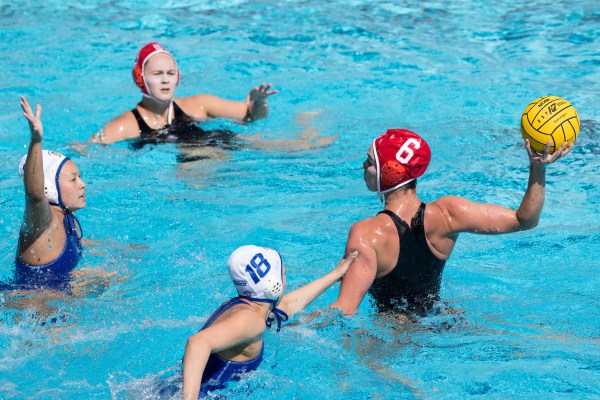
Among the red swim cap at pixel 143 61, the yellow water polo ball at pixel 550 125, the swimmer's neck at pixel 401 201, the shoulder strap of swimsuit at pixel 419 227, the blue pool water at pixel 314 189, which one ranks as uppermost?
the yellow water polo ball at pixel 550 125

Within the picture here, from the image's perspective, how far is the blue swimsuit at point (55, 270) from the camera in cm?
593

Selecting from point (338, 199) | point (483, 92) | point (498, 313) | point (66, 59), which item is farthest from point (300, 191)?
point (66, 59)

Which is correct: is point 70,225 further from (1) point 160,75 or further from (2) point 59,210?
(1) point 160,75

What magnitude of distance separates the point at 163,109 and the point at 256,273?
16.1ft

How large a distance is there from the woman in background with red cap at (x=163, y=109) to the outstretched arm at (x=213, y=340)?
473 centimetres

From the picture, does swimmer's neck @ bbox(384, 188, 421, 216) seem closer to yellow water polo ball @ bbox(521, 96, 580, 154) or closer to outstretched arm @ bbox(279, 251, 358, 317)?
outstretched arm @ bbox(279, 251, 358, 317)

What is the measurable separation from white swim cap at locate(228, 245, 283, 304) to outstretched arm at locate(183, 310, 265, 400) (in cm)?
14

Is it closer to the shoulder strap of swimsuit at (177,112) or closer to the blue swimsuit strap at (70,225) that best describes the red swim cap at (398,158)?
the blue swimsuit strap at (70,225)

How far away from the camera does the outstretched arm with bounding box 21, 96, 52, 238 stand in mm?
5184

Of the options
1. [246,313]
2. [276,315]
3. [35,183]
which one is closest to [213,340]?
[246,313]

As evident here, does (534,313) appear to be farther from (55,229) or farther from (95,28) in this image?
(95,28)

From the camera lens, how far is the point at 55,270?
6.00 m

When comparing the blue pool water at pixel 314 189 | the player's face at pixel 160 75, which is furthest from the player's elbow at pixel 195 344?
the player's face at pixel 160 75

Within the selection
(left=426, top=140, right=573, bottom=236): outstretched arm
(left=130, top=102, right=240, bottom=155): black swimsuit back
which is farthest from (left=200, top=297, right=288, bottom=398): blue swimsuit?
(left=130, top=102, right=240, bottom=155): black swimsuit back
